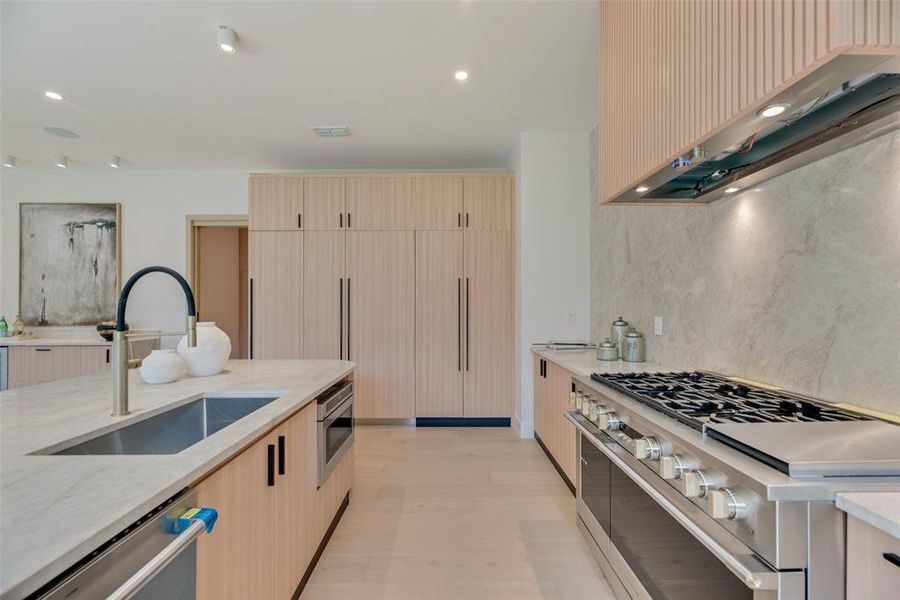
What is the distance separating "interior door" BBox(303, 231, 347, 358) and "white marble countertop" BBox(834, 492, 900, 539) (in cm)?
382

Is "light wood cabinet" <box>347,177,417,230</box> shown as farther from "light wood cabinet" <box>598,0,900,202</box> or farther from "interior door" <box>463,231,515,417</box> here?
"light wood cabinet" <box>598,0,900,202</box>

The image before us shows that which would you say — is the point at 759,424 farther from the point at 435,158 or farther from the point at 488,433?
the point at 435,158

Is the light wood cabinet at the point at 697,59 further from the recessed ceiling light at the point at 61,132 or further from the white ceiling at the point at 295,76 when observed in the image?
the recessed ceiling light at the point at 61,132

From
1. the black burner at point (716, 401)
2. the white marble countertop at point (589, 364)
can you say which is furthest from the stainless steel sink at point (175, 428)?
the white marble countertop at point (589, 364)

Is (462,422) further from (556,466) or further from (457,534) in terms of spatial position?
(457,534)

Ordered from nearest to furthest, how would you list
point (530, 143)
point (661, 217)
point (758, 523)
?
1. point (758, 523)
2. point (661, 217)
3. point (530, 143)

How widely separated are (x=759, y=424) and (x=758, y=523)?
1.10 ft

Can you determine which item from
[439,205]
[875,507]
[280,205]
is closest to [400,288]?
[439,205]

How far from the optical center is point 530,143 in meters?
3.79

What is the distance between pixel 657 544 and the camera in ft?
4.29

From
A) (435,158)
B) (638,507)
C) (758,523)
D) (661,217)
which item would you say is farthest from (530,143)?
(758,523)

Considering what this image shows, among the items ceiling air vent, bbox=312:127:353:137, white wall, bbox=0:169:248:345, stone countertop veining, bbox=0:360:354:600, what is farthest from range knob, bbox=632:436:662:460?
white wall, bbox=0:169:248:345

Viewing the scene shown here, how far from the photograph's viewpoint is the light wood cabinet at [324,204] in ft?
13.6

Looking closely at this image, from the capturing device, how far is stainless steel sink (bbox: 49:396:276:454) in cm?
128
